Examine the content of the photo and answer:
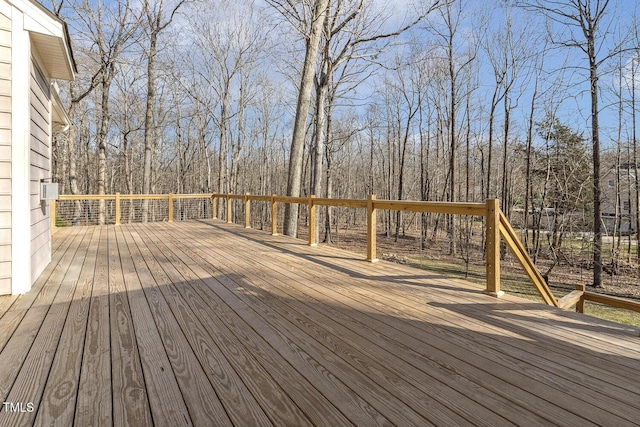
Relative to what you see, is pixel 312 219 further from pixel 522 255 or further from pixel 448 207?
pixel 522 255

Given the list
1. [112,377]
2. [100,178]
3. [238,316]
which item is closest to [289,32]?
[238,316]

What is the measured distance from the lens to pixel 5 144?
321 centimetres

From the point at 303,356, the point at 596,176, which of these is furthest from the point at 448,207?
the point at 596,176

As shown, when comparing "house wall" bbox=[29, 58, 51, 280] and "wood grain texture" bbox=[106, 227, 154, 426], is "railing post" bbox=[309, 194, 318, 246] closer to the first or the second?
"wood grain texture" bbox=[106, 227, 154, 426]

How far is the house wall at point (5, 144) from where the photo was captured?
3.19 metres

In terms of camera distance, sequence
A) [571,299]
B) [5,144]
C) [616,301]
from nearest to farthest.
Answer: [616,301]
[5,144]
[571,299]

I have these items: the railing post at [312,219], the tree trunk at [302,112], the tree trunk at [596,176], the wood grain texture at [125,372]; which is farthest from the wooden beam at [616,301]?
the tree trunk at [596,176]

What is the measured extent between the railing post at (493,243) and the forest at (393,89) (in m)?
5.90

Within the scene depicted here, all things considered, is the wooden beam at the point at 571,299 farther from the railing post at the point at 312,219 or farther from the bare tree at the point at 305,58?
the bare tree at the point at 305,58

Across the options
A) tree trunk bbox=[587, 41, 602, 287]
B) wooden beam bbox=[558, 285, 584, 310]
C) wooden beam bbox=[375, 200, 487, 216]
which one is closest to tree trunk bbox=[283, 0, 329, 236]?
wooden beam bbox=[375, 200, 487, 216]

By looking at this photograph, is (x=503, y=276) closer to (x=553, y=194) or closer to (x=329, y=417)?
(x=553, y=194)

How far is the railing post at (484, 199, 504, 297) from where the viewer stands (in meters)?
3.22

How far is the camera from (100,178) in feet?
45.0

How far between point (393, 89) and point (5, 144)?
22.4 meters
